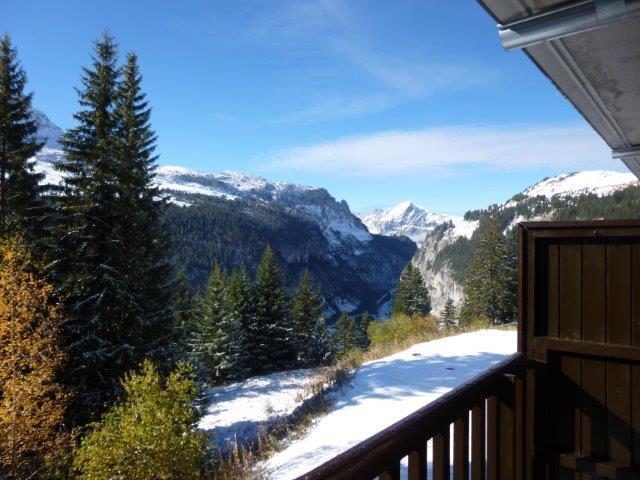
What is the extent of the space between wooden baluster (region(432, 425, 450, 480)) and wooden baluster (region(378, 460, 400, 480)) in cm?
40

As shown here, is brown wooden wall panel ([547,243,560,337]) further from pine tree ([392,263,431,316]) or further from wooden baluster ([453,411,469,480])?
pine tree ([392,263,431,316])

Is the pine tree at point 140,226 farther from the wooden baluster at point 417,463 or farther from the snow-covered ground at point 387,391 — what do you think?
the wooden baluster at point 417,463

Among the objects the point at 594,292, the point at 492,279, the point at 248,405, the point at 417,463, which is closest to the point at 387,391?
the point at 594,292

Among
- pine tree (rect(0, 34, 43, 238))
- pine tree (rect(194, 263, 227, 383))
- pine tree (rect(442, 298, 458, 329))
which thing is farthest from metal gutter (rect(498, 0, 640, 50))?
pine tree (rect(442, 298, 458, 329))

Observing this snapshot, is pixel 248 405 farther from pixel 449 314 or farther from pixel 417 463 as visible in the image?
pixel 449 314

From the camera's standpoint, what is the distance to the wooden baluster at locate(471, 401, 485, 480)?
2416 mm

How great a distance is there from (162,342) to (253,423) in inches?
197

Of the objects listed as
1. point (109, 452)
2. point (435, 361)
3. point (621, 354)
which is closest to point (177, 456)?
point (109, 452)

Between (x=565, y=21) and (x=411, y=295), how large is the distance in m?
51.4

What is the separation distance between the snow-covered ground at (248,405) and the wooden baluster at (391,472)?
10.5 m

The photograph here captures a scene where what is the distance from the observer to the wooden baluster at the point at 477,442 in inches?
95.1

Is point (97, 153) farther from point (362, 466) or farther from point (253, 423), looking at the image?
point (362, 466)

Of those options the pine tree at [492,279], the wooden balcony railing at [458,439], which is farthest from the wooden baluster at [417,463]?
the pine tree at [492,279]

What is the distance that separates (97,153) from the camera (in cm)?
1638
